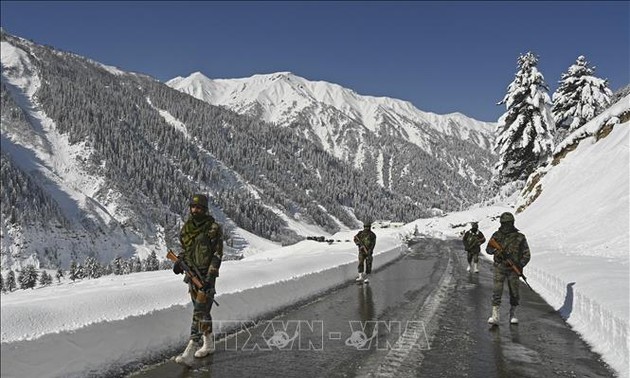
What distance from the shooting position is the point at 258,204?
18400 cm

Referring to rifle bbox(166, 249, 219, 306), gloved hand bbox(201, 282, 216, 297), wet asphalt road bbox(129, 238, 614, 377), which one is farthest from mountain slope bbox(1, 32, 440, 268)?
gloved hand bbox(201, 282, 216, 297)

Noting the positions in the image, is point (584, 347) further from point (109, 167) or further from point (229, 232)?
point (109, 167)

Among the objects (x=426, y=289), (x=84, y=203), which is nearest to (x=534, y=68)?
(x=426, y=289)

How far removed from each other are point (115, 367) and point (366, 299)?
7408mm

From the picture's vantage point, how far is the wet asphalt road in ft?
21.3

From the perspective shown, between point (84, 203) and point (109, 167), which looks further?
point (109, 167)

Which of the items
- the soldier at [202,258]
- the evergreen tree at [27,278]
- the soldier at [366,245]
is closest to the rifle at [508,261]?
the soldier at [202,258]

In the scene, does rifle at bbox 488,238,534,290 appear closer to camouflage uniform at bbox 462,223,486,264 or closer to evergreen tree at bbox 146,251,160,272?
camouflage uniform at bbox 462,223,486,264

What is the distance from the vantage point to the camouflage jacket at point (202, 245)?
22.8 feet

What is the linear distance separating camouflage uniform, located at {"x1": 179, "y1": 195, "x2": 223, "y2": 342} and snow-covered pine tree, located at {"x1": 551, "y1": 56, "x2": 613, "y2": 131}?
4467cm

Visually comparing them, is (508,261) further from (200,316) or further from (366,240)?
(366,240)

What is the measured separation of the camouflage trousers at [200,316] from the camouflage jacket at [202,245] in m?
0.26

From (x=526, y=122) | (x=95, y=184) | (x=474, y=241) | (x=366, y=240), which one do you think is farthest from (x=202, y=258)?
(x=95, y=184)

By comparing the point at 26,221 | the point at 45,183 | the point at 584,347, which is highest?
the point at 45,183
